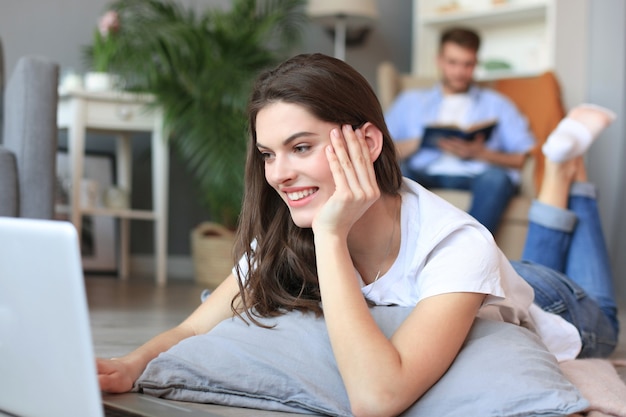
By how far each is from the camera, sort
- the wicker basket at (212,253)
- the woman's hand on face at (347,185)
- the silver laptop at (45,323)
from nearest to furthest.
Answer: the silver laptop at (45,323) → the woman's hand on face at (347,185) → the wicker basket at (212,253)

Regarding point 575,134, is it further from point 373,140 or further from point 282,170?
point 282,170

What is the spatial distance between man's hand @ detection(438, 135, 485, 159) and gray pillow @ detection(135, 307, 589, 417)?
233cm

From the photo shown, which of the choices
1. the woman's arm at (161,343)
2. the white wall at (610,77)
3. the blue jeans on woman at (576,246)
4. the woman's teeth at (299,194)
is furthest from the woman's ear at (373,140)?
the white wall at (610,77)

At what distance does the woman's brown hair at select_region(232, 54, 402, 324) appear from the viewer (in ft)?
4.05

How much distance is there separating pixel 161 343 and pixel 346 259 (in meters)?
0.35

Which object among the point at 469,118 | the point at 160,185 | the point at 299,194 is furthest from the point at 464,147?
the point at 299,194

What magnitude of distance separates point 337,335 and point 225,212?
2.85 metres

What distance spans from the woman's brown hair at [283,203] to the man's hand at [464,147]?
2.29m

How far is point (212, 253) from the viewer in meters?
3.86

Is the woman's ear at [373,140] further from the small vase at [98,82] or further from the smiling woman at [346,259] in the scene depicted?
the small vase at [98,82]

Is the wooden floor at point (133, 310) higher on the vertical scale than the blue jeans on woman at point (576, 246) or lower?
lower

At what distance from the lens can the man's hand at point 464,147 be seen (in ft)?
11.8

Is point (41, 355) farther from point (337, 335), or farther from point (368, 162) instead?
point (368, 162)

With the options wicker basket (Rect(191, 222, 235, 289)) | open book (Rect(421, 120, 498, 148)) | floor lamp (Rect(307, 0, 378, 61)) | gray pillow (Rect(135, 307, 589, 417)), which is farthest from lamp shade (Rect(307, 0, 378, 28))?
gray pillow (Rect(135, 307, 589, 417))
